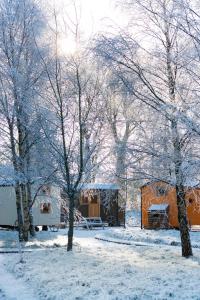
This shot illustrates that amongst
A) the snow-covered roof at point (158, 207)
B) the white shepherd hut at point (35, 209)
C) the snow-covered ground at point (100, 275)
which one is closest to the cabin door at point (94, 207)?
the white shepherd hut at point (35, 209)

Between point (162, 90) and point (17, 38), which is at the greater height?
point (17, 38)

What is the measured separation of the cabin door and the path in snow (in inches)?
1032

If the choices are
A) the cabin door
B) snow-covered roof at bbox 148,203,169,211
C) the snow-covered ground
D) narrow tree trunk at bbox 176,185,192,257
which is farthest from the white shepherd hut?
narrow tree trunk at bbox 176,185,192,257

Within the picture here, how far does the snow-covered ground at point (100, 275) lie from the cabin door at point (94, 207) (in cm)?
2196

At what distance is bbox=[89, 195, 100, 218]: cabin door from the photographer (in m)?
39.2

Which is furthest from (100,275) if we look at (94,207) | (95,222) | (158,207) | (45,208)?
(94,207)

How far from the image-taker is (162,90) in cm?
1301

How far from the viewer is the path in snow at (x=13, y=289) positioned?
9.69m

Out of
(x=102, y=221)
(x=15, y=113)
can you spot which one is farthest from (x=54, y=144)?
(x=102, y=221)

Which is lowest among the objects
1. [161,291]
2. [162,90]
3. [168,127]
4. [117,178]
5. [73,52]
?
[161,291]

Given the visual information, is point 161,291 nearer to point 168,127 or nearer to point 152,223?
point 168,127

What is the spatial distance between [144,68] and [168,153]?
2.48 m

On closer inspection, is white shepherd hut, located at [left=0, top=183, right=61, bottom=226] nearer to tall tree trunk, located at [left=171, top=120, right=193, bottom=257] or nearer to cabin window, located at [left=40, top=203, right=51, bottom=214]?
cabin window, located at [left=40, top=203, right=51, bottom=214]

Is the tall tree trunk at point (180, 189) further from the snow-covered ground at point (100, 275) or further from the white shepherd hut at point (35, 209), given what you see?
the white shepherd hut at point (35, 209)
